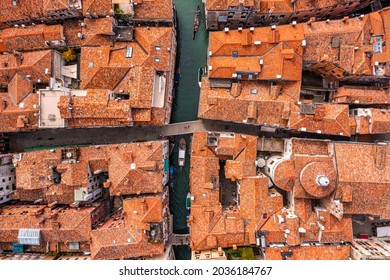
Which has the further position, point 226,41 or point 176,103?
point 176,103

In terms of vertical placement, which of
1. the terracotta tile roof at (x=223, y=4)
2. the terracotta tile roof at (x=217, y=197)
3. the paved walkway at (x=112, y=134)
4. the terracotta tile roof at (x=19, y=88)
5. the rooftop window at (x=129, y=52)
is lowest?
the terracotta tile roof at (x=217, y=197)

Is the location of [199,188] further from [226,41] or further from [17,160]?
[17,160]

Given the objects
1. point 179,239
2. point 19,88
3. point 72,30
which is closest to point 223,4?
point 72,30

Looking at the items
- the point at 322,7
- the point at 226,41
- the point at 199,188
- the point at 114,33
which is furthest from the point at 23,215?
the point at 322,7

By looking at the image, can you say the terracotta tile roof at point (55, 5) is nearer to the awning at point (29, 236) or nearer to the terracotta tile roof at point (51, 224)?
the terracotta tile roof at point (51, 224)

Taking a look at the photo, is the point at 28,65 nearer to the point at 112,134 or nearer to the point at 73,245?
the point at 112,134

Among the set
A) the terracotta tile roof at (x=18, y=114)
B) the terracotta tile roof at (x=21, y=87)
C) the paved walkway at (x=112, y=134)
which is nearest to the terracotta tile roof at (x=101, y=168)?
the terracotta tile roof at (x=18, y=114)

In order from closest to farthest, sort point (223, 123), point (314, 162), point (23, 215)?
point (314, 162)
point (23, 215)
point (223, 123)
